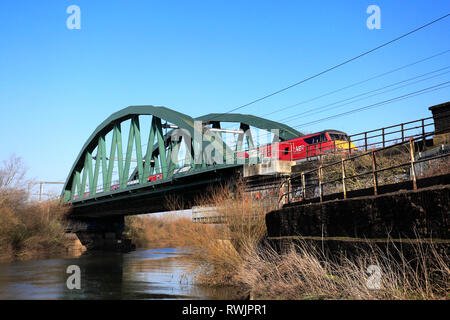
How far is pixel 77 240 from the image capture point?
62.7 metres

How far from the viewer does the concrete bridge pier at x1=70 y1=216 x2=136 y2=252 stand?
64250mm

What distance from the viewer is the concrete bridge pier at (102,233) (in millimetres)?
64250

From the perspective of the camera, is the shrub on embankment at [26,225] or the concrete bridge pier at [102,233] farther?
the concrete bridge pier at [102,233]

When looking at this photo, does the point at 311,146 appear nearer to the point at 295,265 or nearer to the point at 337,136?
the point at 337,136

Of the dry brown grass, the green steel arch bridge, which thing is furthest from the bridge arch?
the dry brown grass

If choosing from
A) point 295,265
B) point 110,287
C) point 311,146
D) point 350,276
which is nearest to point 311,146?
point 311,146

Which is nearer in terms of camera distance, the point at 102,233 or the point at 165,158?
the point at 165,158

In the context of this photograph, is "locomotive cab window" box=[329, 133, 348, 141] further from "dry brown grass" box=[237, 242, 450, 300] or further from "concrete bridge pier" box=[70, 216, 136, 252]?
"concrete bridge pier" box=[70, 216, 136, 252]

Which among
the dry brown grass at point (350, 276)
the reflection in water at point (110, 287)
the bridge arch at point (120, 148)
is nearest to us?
the dry brown grass at point (350, 276)

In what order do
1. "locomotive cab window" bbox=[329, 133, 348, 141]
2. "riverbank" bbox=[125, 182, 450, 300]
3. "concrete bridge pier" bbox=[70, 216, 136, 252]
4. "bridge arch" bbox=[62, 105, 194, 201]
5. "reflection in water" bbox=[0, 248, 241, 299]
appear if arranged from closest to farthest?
"riverbank" bbox=[125, 182, 450, 300] → "reflection in water" bbox=[0, 248, 241, 299] → "locomotive cab window" bbox=[329, 133, 348, 141] → "bridge arch" bbox=[62, 105, 194, 201] → "concrete bridge pier" bbox=[70, 216, 136, 252]

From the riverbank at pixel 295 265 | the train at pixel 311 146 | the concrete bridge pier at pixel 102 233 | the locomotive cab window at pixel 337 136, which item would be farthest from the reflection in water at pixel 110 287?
the concrete bridge pier at pixel 102 233

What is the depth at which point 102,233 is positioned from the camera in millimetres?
67312

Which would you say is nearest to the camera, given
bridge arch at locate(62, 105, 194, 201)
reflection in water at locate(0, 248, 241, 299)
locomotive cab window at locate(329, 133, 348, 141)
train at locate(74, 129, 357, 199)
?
reflection in water at locate(0, 248, 241, 299)

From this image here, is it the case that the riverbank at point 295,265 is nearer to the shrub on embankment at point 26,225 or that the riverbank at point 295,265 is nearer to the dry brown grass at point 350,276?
the dry brown grass at point 350,276
